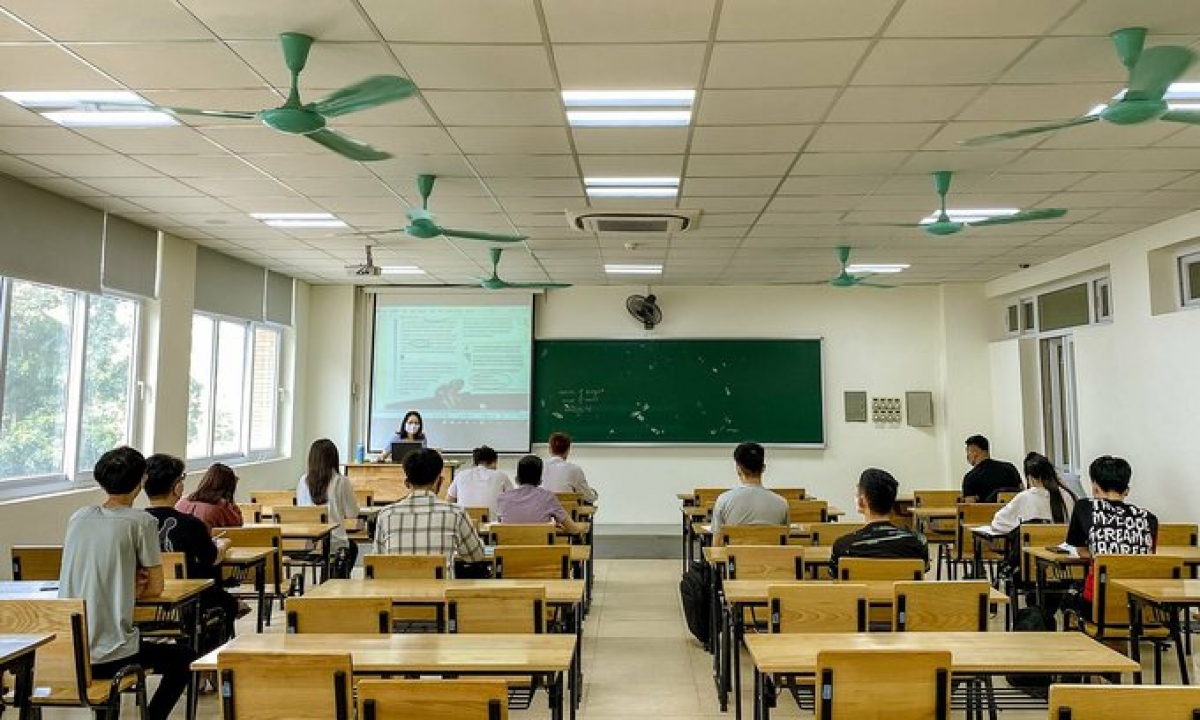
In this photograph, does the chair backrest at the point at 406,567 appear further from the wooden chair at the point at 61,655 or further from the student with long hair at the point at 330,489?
the student with long hair at the point at 330,489

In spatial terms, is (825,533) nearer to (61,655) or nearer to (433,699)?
(433,699)

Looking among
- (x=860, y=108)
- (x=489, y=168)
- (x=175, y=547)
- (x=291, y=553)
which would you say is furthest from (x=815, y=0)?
(x=291, y=553)

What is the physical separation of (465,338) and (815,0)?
25.2 feet

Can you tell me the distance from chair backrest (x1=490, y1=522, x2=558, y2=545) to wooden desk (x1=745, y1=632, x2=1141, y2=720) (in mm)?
1958

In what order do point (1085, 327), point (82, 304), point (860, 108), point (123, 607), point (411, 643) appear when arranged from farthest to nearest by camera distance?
point (1085, 327), point (82, 304), point (860, 108), point (123, 607), point (411, 643)

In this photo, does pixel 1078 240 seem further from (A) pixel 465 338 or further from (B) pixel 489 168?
(A) pixel 465 338

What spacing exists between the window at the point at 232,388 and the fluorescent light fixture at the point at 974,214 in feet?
24.7

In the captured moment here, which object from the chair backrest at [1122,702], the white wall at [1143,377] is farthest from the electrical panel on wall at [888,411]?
the chair backrest at [1122,702]

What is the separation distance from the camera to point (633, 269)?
897 cm

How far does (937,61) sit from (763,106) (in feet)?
2.93

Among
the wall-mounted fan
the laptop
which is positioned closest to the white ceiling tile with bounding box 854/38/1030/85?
the laptop

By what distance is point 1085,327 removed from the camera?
778 cm

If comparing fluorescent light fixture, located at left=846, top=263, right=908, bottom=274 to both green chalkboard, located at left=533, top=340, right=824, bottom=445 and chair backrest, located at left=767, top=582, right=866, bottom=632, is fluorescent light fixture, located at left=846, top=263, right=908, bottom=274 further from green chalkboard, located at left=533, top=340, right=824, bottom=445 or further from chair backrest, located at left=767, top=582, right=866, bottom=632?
chair backrest, located at left=767, top=582, right=866, bottom=632

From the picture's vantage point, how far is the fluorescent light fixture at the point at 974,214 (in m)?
6.25
